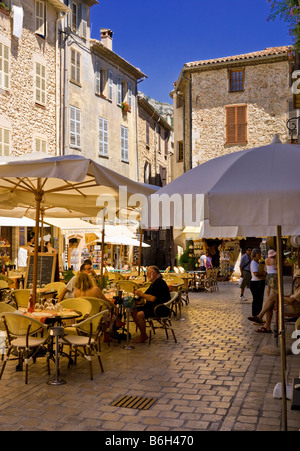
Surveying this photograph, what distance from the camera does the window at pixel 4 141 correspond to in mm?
18344

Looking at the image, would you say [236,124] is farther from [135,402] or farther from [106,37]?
[135,402]

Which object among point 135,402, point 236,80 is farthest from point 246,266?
point 236,80

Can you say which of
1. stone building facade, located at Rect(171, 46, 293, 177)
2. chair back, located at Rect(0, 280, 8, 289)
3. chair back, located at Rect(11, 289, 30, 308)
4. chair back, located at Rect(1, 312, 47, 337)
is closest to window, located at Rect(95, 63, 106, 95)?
stone building facade, located at Rect(171, 46, 293, 177)

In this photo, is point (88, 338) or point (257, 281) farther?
point (257, 281)

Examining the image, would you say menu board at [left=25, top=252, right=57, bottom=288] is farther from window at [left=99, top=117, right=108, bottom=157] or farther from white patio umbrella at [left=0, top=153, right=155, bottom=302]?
window at [left=99, top=117, right=108, bottom=157]

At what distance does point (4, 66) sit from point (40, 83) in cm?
226

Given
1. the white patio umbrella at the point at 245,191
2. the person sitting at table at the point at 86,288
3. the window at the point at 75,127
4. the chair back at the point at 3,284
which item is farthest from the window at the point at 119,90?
the white patio umbrella at the point at 245,191

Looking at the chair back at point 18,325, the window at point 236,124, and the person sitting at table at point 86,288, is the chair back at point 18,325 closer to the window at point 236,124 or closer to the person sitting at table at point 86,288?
the person sitting at table at point 86,288

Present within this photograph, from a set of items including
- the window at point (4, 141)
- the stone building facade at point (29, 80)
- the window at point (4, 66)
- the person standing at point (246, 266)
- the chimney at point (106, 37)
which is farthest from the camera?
the chimney at point (106, 37)

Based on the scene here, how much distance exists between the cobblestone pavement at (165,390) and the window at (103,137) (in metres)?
17.6

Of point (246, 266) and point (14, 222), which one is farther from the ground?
point (14, 222)

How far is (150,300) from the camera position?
8656mm

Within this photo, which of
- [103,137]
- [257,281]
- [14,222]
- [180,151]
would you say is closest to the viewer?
[257,281]
